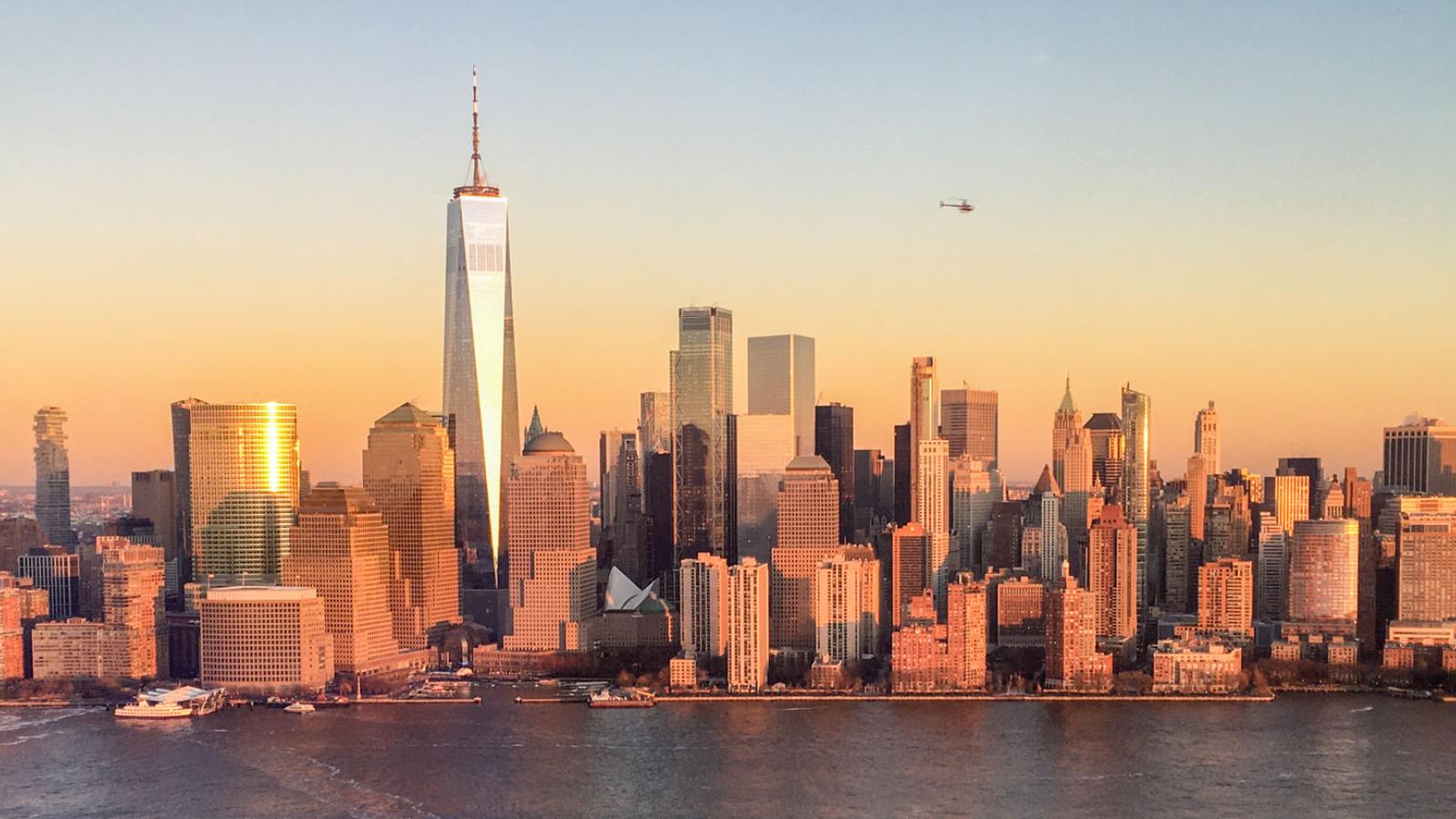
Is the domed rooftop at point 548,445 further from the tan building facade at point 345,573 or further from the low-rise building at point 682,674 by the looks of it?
the low-rise building at point 682,674

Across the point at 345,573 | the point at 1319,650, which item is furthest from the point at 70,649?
the point at 1319,650

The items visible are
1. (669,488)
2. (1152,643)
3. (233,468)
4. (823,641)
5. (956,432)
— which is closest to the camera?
(823,641)

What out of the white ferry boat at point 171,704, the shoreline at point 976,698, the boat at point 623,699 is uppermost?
the white ferry boat at point 171,704

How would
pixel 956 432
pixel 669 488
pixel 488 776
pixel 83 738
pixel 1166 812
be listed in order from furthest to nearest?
pixel 956 432
pixel 669 488
pixel 83 738
pixel 488 776
pixel 1166 812

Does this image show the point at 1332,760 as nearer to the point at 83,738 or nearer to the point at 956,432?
the point at 83,738

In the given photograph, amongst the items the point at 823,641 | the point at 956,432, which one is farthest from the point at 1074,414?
the point at 823,641

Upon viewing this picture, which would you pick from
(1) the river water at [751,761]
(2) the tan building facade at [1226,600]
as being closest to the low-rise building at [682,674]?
(1) the river water at [751,761]

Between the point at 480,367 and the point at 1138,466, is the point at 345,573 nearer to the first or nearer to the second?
the point at 480,367
